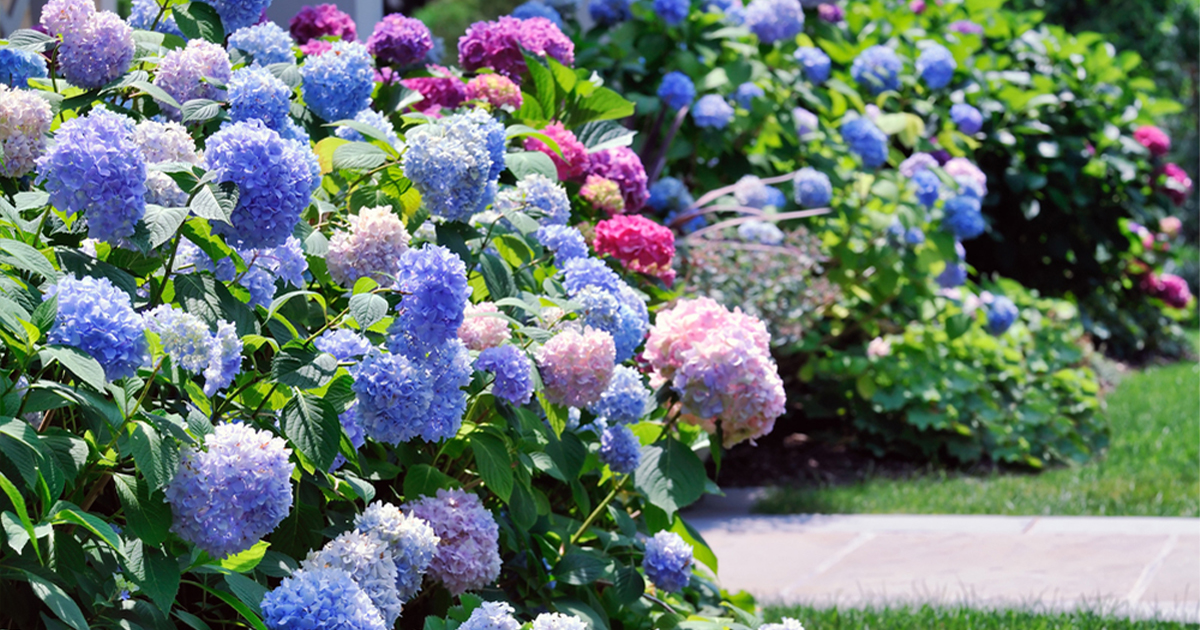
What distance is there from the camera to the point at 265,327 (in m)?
1.79

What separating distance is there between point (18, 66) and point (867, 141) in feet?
13.2

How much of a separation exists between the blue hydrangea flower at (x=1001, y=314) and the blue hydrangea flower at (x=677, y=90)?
89.9 inches

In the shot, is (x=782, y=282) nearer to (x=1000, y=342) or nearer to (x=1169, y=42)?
(x=1000, y=342)

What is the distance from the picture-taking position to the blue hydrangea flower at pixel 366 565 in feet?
5.05

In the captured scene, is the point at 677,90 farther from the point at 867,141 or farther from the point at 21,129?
the point at 21,129

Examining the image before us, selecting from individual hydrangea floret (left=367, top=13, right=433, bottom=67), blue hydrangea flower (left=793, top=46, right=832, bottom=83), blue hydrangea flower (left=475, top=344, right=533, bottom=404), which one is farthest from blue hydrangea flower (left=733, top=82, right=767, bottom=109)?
blue hydrangea flower (left=475, top=344, right=533, bottom=404)

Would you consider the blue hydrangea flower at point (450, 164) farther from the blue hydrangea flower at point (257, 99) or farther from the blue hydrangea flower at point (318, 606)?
the blue hydrangea flower at point (318, 606)

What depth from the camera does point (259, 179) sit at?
1.50 meters

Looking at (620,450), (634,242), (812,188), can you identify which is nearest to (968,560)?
(812,188)

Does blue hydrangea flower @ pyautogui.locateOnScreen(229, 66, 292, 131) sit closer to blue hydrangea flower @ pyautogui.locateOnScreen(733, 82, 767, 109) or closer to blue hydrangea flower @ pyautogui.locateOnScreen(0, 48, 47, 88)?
blue hydrangea flower @ pyautogui.locateOnScreen(0, 48, 47, 88)

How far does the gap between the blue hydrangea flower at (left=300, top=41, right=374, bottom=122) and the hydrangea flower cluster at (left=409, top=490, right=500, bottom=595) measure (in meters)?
0.73

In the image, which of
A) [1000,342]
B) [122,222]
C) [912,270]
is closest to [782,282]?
[912,270]

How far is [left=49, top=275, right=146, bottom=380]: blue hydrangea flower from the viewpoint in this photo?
126cm

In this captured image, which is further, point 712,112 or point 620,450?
point 712,112
